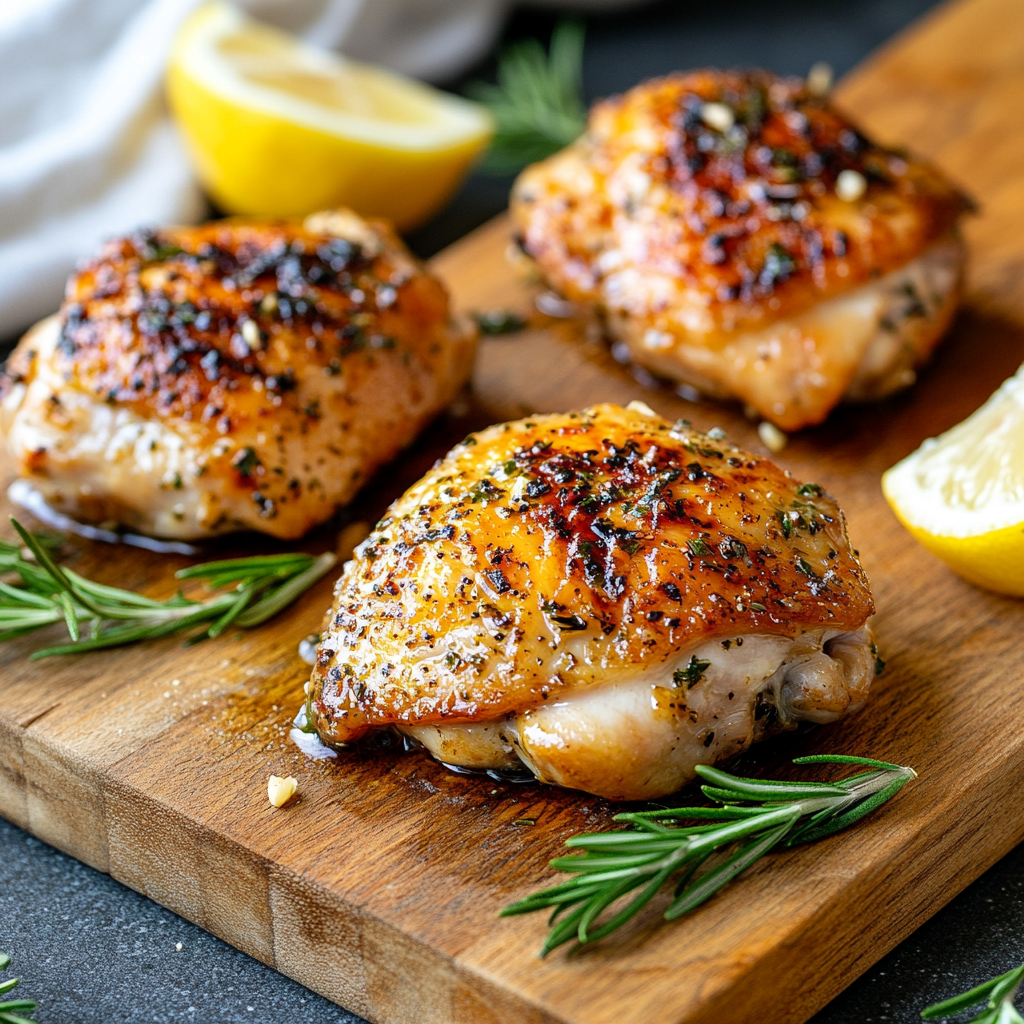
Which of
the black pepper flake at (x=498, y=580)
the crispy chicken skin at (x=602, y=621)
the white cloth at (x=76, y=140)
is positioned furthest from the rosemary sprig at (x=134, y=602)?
the white cloth at (x=76, y=140)

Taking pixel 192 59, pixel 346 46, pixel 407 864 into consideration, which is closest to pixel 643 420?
pixel 407 864

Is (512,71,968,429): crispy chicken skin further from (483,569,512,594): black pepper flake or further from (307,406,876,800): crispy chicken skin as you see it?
(483,569,512,594): black pepper flake

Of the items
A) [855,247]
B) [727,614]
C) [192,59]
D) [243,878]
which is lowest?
[243,878]

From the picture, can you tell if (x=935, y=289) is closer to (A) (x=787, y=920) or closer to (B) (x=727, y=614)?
(B) (x=727, y=614)

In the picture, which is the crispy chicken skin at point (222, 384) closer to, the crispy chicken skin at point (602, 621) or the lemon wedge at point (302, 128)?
the crispy chicken skin at point (602, 621)

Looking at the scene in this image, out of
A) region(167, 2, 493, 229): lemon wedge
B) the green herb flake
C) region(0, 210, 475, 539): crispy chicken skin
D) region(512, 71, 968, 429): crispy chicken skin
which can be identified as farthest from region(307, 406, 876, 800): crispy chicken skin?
region(167, 2, 493, 229): lemon wedge

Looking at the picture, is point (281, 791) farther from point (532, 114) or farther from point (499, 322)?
point (532, 114)
